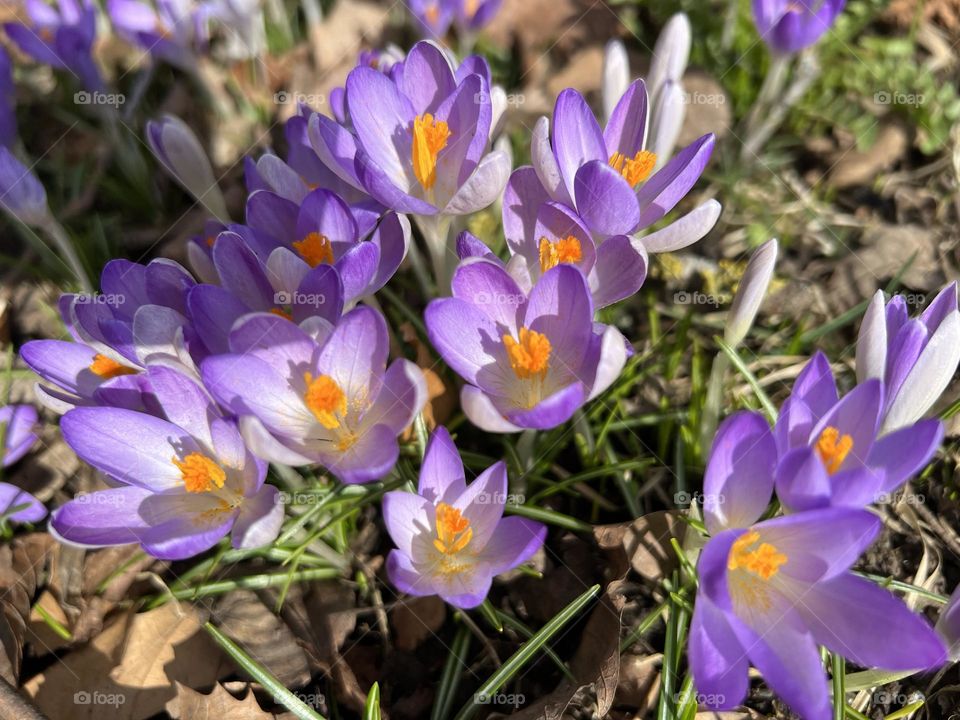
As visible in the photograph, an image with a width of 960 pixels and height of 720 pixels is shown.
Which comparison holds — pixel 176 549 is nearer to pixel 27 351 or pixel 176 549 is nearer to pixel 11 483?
pixel 27 351

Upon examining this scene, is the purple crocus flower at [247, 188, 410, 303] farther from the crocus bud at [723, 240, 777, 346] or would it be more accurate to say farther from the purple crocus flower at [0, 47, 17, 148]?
the purple crocus flower at [0, 47, 17, 148]

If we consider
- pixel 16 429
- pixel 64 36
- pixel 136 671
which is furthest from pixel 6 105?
pixel 136 671

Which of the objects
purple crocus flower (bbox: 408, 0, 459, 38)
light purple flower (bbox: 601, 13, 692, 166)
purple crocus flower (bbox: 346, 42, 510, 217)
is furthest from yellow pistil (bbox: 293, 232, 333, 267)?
purple crocus flower (bbox: 408, 0, 459, 38)

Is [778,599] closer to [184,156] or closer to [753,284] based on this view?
[753,284]

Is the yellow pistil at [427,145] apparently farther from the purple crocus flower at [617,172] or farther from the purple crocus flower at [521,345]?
the purple crocus flower at [521,345]

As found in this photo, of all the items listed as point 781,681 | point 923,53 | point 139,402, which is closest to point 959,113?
point 923,53

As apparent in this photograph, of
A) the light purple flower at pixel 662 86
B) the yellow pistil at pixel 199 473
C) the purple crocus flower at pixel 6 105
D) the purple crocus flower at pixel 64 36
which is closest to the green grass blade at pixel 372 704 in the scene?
the yellow pistil at pixel 199 473
